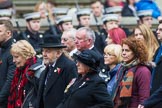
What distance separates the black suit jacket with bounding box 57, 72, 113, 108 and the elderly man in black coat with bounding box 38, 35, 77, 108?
958 mm

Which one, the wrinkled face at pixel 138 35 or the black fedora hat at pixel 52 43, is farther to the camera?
the wrinkled face at pixel 138 35

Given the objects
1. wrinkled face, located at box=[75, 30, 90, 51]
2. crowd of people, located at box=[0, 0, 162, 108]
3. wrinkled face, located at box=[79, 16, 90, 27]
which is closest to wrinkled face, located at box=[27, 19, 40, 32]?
wrinkled face, located at box=[79, 16, 90, 27]

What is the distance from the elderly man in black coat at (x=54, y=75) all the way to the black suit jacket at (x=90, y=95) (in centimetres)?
96

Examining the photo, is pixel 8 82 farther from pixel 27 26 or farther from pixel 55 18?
pixel 55 18

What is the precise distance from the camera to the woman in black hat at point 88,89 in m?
12.9

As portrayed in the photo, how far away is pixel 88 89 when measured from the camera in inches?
509

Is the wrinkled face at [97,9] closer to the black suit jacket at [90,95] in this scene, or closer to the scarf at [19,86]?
the scarf at [19,86]

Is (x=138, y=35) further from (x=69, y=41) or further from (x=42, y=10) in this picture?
(x=42, y=10)

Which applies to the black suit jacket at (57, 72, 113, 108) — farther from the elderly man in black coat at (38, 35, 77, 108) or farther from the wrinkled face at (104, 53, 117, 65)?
the wrinkled face at (104, 53, 117, 65)

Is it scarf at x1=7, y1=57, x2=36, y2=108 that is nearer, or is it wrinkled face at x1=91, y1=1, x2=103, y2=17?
scarf at x1=7, y1=57, x2=36, y2=108

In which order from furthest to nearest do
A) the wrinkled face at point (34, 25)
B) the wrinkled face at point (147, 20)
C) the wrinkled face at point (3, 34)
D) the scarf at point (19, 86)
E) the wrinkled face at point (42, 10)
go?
the wrinkled face at point (42, 10)
the wrinkled face at point (147, 20)
the wrinkled face at point (34, 25)
the wrinkled face at point (3, 34)
the scarf at point (19, 86)

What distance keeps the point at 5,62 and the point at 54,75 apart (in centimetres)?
189

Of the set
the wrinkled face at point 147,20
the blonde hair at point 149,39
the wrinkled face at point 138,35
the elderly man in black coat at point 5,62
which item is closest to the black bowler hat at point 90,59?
the blonde hair at point 149,39

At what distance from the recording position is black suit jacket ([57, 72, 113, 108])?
12836 mm
